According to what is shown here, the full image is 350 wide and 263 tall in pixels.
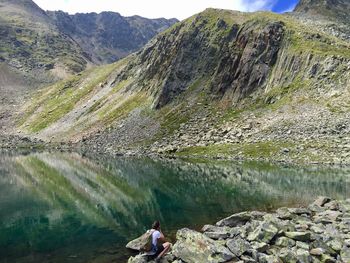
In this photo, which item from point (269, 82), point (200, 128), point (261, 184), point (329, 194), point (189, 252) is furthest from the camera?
point (269, 82)

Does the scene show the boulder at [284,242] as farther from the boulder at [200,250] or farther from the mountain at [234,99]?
the mountain at [234,99]

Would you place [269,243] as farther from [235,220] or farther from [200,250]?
[235,220]

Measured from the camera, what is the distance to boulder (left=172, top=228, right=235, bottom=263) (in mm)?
25656

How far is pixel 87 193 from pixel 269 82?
9259 cm

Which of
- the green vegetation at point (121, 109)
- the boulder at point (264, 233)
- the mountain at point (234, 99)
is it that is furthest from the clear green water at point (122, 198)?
the green vegetation at point (121, 109)

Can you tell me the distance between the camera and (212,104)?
146875 millimetres

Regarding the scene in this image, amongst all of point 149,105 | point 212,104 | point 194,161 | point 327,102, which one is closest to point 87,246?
point 194,161

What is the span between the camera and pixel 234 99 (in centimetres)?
14400

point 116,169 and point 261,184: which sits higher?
point 261,184

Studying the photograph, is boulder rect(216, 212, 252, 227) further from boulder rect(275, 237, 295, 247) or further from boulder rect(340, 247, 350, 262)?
boulder rect(340, 247, 350, 262)

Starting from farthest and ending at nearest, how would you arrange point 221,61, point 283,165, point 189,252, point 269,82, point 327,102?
point 221,61 → point 269,82 → point 327,102 → point 283,165 → point 189,252

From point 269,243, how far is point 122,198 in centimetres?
3577

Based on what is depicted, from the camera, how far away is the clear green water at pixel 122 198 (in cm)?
3719

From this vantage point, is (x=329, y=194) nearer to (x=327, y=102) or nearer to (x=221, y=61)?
(x=327, y=102)
